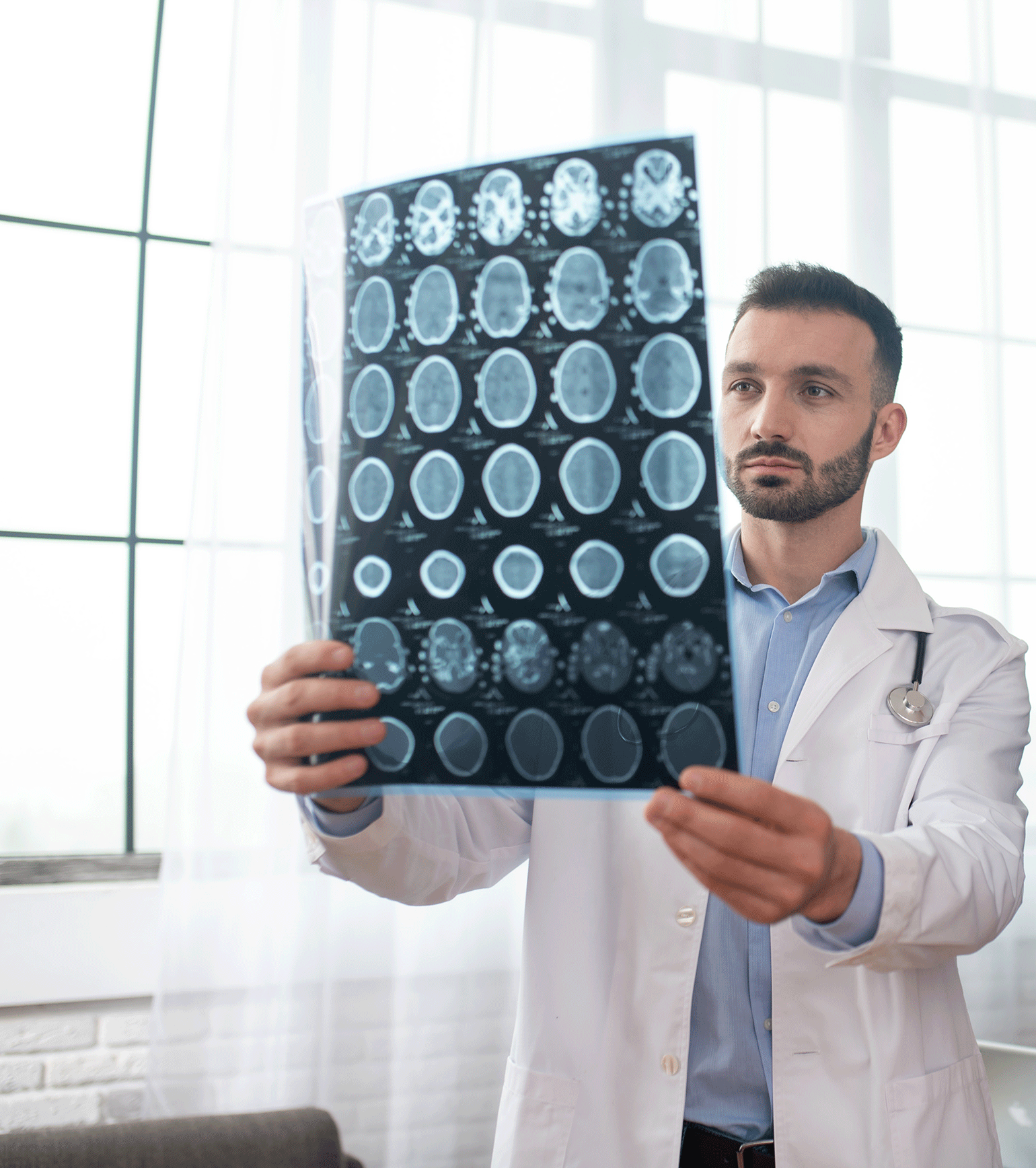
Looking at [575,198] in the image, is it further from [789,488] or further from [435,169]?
[435,169]

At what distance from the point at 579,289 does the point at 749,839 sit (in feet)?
1.40

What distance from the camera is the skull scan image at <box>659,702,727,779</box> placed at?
2.10 feet

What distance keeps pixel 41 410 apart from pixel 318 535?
1.36 meters

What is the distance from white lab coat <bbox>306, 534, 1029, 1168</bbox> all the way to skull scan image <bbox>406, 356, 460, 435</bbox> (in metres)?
0.38

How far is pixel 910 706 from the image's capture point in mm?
992

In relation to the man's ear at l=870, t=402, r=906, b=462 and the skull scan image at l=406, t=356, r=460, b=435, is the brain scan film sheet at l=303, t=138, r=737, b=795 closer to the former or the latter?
the skull scan image at l=406, t=356, r=460, b=435

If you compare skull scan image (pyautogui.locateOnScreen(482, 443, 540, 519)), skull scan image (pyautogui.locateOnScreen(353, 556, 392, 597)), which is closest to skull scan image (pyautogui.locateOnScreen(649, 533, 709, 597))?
skull scan image (pyautogui.locateOnScreen(482, 443, 540, 519))

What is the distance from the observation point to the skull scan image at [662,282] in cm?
64

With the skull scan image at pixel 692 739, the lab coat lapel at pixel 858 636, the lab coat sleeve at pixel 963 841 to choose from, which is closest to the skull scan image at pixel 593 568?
the skull scan image at pixel 692 739

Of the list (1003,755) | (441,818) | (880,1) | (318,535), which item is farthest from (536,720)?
(880,1)

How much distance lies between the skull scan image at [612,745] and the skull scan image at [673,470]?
0.52 ft

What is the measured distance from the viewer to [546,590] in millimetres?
678

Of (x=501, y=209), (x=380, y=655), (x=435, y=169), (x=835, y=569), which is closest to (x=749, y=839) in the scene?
(x=380, y=655)

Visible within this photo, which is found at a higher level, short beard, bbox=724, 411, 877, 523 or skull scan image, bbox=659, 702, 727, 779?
short beard, bbox=724, 411, 877, 523
